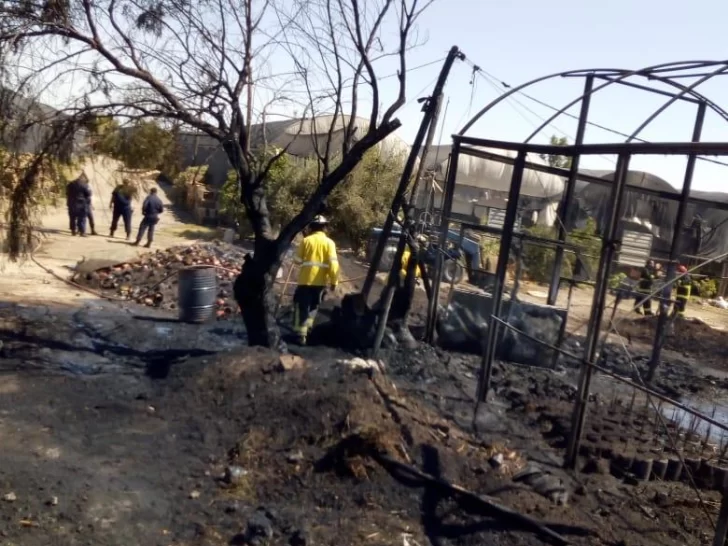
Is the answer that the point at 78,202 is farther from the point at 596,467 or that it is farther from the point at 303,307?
the point at 596,467

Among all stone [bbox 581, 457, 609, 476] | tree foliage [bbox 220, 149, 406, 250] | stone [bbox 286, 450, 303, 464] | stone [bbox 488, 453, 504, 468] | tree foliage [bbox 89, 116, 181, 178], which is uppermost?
tree foliage [bbox 89, 116, 181, 178]

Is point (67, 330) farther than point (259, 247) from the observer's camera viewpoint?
Yes

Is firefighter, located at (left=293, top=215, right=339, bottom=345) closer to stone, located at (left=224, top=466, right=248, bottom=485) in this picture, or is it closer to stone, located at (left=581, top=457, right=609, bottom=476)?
stone, located at (left=224, top=466, right=248, bottom=485)

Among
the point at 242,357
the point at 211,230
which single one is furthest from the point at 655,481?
the point at 211,230

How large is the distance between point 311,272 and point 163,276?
14.2ft

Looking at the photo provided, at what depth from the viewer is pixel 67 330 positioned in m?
9.17

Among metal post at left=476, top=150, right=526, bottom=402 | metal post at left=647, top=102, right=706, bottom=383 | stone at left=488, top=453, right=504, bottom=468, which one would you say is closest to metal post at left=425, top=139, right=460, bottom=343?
metal post at left=476, top=150, right=526, bottom=402

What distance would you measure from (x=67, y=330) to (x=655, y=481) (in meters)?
6.73

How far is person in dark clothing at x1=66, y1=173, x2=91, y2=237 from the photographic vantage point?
59.2 feet

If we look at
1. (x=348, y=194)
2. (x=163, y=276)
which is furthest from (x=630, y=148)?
(x=348, y=194)

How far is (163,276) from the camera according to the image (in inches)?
505

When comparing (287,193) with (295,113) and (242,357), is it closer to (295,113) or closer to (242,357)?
(295,113)

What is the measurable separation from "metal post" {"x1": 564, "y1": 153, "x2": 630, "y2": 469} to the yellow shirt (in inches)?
157

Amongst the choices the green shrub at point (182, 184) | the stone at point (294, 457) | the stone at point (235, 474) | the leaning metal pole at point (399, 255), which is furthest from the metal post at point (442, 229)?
the green shrub at point (182, 184)
